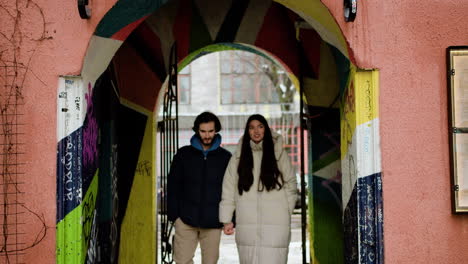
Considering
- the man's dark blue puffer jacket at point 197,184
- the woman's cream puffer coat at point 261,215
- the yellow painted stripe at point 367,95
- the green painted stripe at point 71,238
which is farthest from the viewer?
the man's dark blue puffer jacket at point 197,184

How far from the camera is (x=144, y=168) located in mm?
6352

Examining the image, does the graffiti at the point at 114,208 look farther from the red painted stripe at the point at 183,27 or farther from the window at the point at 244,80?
the window at the point at 244,80

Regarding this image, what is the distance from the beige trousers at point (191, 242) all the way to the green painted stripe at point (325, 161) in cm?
199

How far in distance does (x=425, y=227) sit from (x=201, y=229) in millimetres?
2089

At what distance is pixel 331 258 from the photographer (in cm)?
620

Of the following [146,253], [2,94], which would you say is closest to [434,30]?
[2,94]

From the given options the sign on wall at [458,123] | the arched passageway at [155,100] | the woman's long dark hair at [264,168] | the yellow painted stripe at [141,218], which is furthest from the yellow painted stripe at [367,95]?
the yellow painted stripe at [141,218]

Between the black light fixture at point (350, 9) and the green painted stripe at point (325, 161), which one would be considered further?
the green painted stripe at point (325, 161)

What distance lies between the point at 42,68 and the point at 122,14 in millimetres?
768

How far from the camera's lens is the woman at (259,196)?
4.52m

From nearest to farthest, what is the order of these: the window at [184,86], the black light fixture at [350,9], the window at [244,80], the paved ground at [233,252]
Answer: the black light fixture at [350,9] → the paved ground at [233,252] → the window at [184,86] → the window at [244,80]

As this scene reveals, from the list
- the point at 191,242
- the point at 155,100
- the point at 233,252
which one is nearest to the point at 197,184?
the point at 191,242

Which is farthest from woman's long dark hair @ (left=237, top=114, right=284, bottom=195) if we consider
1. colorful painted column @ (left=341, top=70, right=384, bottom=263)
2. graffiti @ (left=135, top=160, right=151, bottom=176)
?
graffiti @ (left=135, top=160, right=151, bottom=176)

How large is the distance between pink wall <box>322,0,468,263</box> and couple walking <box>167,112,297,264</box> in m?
1.04
